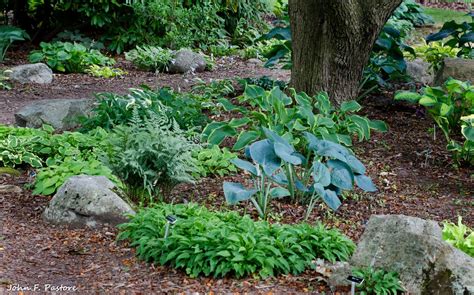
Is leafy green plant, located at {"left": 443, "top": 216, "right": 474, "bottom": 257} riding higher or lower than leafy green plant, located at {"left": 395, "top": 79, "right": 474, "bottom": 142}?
lower

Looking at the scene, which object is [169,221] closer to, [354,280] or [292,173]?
[354,280]

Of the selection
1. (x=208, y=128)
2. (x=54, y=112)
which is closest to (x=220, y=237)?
(x=208, y=128)

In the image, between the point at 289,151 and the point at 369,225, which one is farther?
the point at 289,151

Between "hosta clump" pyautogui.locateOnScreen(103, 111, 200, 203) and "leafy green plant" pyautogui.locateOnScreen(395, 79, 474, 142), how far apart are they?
92.0 inches

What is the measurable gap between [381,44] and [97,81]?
4.45 m

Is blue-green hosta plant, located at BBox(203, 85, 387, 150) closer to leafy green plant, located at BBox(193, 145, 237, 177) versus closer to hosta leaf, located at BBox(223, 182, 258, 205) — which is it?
leafy green plant, located at BBox(193, 145, 237, 177)

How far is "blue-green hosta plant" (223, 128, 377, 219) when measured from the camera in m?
5.09

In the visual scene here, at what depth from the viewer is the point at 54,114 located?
8.24 metres

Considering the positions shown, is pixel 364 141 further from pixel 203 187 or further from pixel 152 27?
pixel 152 27

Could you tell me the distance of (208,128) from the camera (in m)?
6.47

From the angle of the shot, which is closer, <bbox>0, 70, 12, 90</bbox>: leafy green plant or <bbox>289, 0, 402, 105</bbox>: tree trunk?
<bbox>289, 0, 402, 105</bbox>: tree trunk

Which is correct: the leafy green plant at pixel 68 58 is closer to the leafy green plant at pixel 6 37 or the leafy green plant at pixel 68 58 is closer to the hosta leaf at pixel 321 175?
the leafy green plant at pixel 6 37

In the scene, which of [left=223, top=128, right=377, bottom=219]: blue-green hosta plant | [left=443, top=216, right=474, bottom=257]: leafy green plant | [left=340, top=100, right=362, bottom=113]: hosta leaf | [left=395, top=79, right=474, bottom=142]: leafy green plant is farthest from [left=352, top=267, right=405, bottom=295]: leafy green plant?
[left=395, top=79, right=474, bottom=142]: leafy green plant

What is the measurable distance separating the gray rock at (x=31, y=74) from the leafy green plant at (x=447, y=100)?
572cm
